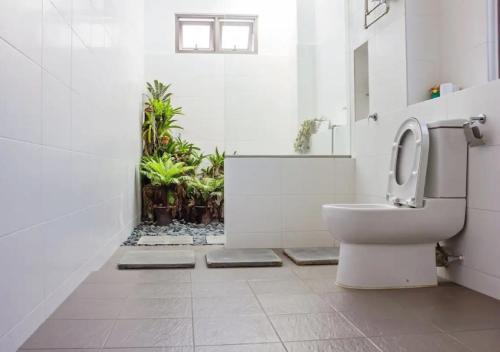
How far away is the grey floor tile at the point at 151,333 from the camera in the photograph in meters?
1.51

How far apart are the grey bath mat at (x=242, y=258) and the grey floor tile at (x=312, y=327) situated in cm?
100

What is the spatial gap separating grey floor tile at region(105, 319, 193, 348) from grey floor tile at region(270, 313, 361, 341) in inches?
13.1

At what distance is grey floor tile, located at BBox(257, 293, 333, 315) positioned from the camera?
6.23 feet

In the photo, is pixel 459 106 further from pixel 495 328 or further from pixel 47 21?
pixel 47 21

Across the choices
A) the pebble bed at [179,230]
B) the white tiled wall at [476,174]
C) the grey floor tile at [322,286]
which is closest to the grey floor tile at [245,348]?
the grey floor tile at [322,286]

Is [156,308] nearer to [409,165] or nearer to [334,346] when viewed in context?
[334,346]

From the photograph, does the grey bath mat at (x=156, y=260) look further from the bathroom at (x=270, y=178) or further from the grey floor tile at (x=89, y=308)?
the grey floor tile at (x=89, y=308)

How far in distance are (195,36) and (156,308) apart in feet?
15.1

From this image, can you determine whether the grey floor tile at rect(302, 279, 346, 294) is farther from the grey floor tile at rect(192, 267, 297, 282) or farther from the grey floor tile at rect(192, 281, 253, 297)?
the grey floor tile at rect(192, 281, 253, 297)

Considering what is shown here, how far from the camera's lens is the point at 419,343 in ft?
4.99

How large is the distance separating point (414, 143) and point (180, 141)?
3.64 metres

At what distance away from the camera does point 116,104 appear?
3.54m

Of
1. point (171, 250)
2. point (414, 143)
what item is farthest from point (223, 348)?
point (171, 250)

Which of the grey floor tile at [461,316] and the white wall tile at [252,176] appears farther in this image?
the white wall tile at [252,176]
